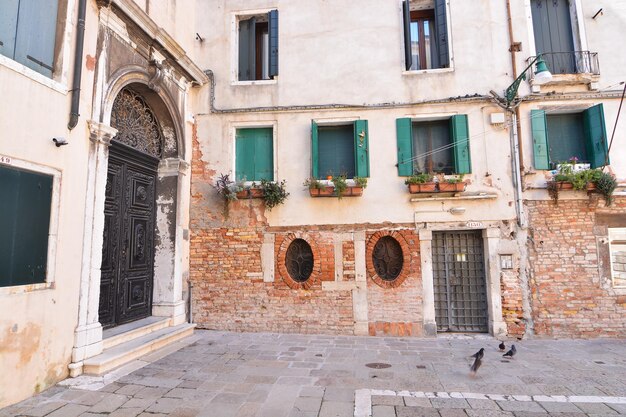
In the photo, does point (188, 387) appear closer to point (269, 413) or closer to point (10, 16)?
point (269, 413)

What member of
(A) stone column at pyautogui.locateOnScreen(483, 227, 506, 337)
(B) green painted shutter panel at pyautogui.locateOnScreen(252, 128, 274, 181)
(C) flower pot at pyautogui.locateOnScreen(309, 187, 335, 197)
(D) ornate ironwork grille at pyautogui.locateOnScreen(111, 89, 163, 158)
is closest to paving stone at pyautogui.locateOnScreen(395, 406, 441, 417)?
(A) stone column at pyautogui.locateOnScreen(483, 227, 506, 337)

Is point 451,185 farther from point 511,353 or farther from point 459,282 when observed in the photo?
point 511,353

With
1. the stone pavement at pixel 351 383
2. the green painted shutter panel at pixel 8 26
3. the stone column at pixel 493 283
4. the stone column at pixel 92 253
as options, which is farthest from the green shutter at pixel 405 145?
the green painted shutter panel at pixel 8 26

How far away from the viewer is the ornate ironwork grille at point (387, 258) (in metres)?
7.36

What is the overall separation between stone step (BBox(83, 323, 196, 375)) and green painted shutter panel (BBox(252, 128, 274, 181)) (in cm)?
334

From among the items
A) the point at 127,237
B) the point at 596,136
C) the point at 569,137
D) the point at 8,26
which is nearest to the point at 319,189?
the point at 127,237

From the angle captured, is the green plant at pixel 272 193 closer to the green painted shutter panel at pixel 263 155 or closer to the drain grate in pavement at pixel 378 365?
the green painted shutter panel at pixel 263 155

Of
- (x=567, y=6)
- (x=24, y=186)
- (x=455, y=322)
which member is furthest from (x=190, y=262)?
(x=567, y=6)

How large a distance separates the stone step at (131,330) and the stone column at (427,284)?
4919mm

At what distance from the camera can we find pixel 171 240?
7297mm

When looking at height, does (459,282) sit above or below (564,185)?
below

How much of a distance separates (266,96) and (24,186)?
4.93 m

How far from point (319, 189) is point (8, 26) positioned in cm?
503

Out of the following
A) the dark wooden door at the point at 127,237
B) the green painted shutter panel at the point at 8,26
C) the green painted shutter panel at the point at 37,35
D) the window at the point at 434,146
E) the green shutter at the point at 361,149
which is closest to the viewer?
the green painted shutter panel at the point at 8,26
